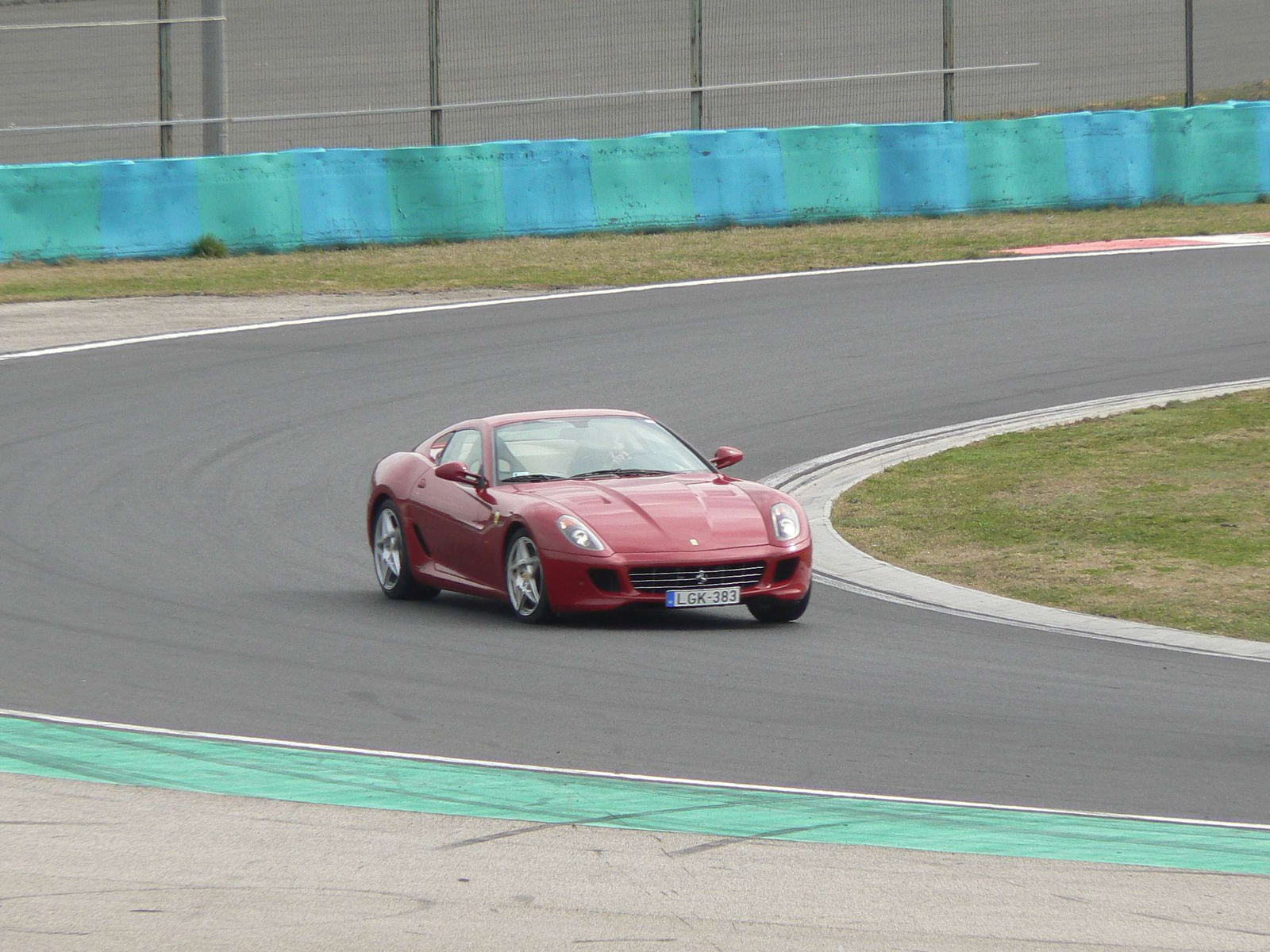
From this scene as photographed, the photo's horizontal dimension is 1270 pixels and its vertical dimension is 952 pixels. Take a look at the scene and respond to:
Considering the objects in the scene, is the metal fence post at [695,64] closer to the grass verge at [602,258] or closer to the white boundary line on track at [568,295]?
the grass verge at [602,258]

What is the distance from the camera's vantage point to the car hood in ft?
35.3

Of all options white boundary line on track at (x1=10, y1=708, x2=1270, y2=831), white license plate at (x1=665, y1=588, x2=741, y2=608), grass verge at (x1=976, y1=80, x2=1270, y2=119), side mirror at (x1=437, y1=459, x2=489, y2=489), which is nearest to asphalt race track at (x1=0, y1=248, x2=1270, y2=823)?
white boundary line on track at (x1=10, y1=708, x2=1270, y2=831)

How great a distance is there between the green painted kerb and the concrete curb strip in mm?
3440

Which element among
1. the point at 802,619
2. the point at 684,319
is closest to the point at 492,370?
the point at 684,319

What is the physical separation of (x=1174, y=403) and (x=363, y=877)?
1315cm

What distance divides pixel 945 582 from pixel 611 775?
5111 mm

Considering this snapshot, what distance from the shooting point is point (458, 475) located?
11531mm

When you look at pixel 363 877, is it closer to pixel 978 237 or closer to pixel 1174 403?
pixel 1174 403

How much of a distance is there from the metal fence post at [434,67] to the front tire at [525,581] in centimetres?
1867

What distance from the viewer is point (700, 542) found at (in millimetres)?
10781

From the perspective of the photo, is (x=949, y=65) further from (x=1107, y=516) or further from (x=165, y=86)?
(x=1107, y=516)

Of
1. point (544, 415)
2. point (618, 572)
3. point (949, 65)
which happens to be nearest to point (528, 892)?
point (618, 572)

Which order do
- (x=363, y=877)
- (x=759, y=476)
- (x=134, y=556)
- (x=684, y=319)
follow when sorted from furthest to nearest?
(x=684, y=319), (x=759, y=476), (x=134, y=556), (x=363, y=877)

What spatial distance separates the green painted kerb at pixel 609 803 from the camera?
6668 mm
